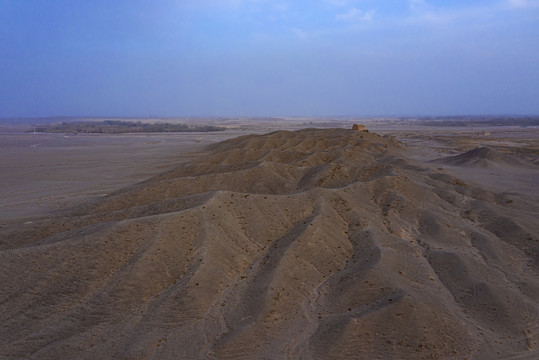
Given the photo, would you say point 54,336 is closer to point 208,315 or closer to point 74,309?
point 74,309

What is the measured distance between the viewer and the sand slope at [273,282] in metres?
5.82

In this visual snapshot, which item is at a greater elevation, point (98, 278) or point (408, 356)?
point (98, 278)

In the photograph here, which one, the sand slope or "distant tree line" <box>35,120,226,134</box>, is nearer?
the sand slope

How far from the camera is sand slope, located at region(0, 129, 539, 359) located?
5824 mm

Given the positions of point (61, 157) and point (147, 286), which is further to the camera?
point (61, 157)

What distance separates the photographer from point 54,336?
5.96m

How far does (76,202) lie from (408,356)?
45.7 ft

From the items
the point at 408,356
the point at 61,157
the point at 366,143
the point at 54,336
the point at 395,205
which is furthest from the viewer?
the point at 61,157

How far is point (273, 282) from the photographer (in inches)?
282

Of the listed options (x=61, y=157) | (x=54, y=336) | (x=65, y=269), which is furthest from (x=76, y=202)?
Result: (x=61, y=157)

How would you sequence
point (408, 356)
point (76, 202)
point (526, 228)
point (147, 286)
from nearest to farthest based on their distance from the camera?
1. point (408, 356)
2. point (147, 286)
3. point (526, 228)
4. point (76, 202)

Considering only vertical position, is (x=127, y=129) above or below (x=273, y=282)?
below

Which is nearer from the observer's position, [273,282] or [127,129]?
[273,282]

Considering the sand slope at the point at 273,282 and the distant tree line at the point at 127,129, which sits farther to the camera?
the distant tree line at the point at 127,129
